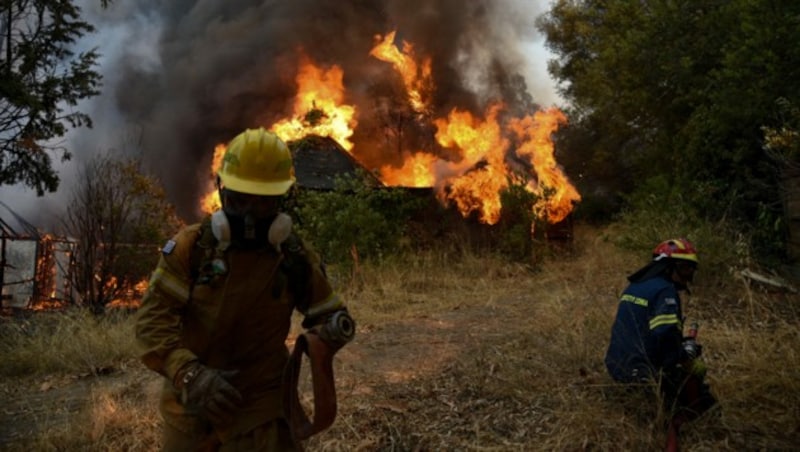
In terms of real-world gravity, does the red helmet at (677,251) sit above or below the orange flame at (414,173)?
below

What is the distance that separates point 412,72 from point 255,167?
1727 cm

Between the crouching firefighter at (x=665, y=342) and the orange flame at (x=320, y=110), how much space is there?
1304 centimetres

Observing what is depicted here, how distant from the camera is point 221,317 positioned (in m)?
2.36

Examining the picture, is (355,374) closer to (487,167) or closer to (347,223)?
(347,223)

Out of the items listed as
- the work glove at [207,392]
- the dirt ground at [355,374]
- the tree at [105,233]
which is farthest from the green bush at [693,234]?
the tree at [105,233]

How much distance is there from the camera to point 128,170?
10398 mm

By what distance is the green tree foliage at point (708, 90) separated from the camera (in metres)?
8.66

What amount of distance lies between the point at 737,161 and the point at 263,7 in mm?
17506

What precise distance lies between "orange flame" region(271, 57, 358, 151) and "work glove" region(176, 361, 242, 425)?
14134 mm

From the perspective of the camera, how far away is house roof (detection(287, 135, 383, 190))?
13992mm

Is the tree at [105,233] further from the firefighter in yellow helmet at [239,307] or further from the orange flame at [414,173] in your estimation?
the firefighter in yellow helmet at [239,307]

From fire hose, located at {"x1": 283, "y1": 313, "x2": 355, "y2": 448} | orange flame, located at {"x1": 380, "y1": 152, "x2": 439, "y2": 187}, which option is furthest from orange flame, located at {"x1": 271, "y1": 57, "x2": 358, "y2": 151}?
fire hose, located at {"x1": 283, "y1": 313, "x2": 355, "y2": 448}

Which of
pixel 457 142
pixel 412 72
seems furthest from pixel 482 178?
pixel 412 72

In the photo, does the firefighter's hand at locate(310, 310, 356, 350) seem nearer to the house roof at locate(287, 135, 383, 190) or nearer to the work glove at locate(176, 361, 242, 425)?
the work glove at locate(176, 361, 242, 425)
